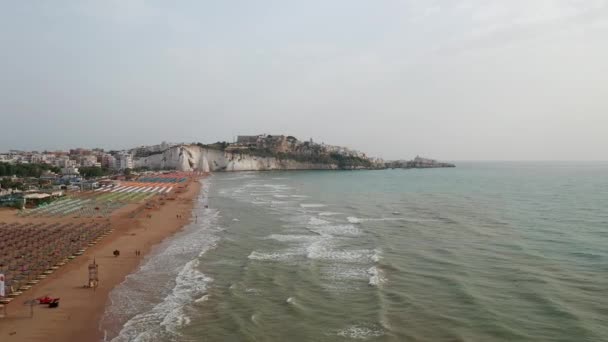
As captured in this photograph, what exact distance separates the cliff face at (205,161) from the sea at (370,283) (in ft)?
378

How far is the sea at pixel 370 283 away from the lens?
47.6 ft

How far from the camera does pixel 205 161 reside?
153 metres

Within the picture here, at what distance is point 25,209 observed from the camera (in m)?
43.8

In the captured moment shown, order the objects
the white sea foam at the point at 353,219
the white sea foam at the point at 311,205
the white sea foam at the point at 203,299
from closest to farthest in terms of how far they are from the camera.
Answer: the white sea foam at the point at 203,299 < the white sea foam at the point at 353,219 < the white sea foam at the point at 311,205

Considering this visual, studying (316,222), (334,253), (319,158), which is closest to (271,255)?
(334,253)

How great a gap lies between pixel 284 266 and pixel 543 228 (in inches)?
868

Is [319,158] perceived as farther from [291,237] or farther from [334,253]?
[334,253]

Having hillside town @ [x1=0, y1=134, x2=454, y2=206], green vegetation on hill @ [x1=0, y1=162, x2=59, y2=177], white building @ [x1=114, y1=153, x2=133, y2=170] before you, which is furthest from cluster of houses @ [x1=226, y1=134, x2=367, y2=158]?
green vegetation on hill @ [x1=0, y1=162, x2=59, y2=177]

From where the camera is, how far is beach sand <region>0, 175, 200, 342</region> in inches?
552

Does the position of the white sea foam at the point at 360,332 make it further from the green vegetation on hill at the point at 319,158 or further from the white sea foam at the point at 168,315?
the green vegetation on hill at the point at 319,158

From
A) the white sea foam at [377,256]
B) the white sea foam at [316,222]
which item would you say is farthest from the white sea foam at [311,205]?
the white sea foam at [377,256]

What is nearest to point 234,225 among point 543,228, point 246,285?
point 246,285

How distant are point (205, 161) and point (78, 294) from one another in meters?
138

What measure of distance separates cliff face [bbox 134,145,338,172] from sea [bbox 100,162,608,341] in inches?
4536
